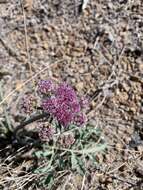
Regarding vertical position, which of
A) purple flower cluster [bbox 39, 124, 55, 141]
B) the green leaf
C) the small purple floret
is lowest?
the green leaf

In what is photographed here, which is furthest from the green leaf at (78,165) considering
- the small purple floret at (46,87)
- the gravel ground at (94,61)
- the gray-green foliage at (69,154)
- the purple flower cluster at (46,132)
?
the small purple floret at (46,87)

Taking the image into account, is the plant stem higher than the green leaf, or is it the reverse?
the plant stem

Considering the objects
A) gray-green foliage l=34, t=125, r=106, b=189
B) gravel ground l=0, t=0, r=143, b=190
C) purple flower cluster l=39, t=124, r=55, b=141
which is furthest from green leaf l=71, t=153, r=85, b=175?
purple flower cluster l=39, t=124, r=55, b=141

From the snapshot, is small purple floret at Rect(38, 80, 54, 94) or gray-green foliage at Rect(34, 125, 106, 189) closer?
small purple floret at Rect(38, 80, 54, 94)

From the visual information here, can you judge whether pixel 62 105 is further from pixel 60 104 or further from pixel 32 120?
pixel 32 120

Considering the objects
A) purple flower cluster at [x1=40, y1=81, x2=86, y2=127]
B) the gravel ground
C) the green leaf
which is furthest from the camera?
the gravel ground

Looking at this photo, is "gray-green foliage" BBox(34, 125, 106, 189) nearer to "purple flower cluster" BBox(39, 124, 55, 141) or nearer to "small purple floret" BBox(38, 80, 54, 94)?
"purple flower cluster" BBox(39, 124, 55, 141)

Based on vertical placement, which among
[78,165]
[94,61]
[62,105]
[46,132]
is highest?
[94,61]

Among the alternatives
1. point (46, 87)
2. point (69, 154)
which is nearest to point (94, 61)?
point (69, 154)
